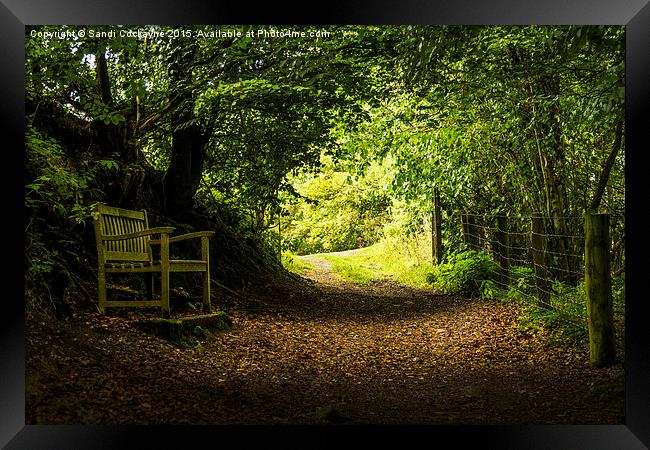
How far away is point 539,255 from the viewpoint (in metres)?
6.88

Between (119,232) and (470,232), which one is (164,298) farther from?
(470,232)

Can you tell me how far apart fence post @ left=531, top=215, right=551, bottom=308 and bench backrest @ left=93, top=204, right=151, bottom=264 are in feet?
14.8

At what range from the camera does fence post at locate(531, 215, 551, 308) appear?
6613 mm

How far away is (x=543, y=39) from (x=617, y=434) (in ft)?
9.56

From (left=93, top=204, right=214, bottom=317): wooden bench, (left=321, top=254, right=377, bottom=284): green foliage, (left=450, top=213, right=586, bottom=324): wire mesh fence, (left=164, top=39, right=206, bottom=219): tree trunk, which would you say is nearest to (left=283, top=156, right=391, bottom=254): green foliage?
(left=321, top=254, right=377, bottom=284): green foliage

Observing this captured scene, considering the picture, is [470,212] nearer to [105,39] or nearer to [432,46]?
[432,46]

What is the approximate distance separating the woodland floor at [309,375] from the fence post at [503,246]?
192 centimetres

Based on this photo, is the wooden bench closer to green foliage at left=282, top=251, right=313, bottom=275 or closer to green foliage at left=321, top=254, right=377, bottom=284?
green foliage at left=282, top=251, right=313, bottom=275

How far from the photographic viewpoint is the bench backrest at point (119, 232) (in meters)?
5.04

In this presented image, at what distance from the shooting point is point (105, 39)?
147 inches

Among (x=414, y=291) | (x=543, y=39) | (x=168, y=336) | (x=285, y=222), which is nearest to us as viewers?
(x=543, y=39)
